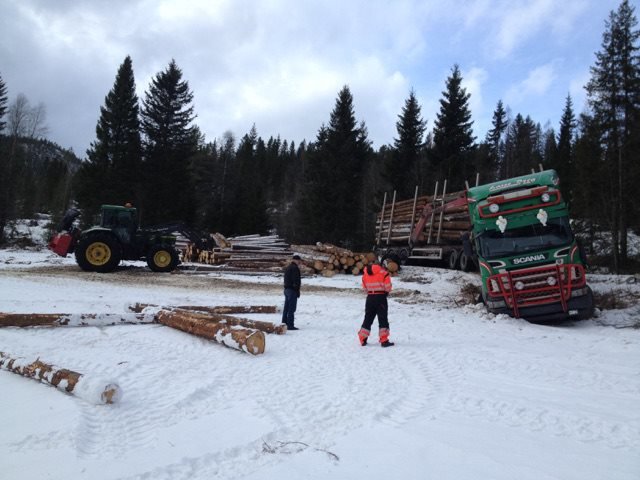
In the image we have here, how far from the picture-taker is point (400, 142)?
31.4m

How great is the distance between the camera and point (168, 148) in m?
32.7

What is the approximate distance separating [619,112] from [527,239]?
16.9 metres

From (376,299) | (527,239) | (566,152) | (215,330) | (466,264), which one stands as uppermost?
(566,152)

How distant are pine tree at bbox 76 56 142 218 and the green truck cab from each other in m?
27.9

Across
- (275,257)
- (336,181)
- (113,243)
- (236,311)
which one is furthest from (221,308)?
(336,181)

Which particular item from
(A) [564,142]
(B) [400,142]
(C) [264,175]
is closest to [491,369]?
(B) [400,142]

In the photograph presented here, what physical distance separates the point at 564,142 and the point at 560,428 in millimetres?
46924

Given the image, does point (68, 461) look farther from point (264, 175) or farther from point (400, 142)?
point (264, 175)

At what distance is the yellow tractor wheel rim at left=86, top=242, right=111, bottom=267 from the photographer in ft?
51.2

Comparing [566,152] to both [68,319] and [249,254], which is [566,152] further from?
[68,319]

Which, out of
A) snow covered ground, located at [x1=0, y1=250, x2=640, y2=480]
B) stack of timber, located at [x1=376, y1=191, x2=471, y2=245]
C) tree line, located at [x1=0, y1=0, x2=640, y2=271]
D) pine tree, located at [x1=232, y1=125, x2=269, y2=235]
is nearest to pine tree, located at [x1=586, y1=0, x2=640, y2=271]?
tree line, located at [x1=0, y1=0, x2=640, y2=271]

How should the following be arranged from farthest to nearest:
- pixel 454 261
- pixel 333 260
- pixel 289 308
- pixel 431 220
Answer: pixel 431 220
pixel 333 260
pixel 454 261
pixel 289 308

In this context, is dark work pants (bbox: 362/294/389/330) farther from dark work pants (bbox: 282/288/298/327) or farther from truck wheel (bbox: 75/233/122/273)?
truck wheel (bbox: 75/233/122/273)

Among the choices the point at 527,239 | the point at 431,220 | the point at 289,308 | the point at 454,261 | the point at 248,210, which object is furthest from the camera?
the point at 248,210
